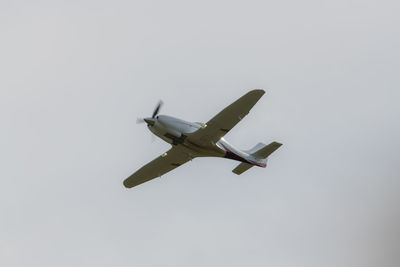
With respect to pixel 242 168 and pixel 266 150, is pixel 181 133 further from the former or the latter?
pixel 266 150

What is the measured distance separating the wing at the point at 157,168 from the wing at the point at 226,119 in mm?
3846

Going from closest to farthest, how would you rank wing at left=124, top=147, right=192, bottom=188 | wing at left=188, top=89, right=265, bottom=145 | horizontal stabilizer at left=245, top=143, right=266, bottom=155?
wing at left=188, top=89, right=265, bottom=145
wing at left=124, top=147, right=192, bottom=188
horizontal stabilizer at left=245, top=143, right=266, bottom=155

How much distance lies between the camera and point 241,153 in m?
51.3

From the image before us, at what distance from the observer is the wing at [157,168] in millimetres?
51344

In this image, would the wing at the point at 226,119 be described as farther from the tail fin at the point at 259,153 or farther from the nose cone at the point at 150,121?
the tail fin at the point at 259,153

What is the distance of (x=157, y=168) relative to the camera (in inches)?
2067

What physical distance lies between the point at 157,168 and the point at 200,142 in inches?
231

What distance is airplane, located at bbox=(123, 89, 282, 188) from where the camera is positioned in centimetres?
4519

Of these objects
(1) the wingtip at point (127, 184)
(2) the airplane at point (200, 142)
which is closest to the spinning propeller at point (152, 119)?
(2) the airplane at point (200, 142)

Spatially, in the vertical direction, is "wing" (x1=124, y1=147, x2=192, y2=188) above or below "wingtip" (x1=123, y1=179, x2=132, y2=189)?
above

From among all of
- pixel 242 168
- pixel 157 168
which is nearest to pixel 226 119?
pixel 242 168

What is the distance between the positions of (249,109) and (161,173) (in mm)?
10754

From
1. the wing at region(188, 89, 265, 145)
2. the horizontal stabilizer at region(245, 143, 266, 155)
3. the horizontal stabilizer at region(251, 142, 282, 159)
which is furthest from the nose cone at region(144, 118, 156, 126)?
the horizontal stabilizer at region(245, 143, 266, 155)

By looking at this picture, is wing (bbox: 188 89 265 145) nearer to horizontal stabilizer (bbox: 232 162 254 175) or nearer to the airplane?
the airplane
